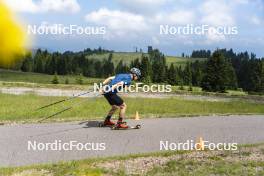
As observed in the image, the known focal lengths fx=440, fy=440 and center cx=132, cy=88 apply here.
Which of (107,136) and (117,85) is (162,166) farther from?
(117,85)

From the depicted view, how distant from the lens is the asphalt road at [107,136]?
1019 cm

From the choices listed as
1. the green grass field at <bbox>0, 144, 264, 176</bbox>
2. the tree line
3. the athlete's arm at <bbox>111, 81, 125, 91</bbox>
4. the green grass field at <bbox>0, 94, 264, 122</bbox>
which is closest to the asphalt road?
the green grass field at <bbox>0, 144, 264, 176</bbox>

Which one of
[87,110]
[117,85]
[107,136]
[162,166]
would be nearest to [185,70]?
[87,110]

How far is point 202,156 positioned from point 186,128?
214 inches

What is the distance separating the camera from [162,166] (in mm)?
9094

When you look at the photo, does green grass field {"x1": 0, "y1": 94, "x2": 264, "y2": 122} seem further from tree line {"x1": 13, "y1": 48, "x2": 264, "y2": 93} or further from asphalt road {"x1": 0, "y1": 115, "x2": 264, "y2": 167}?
tree line {"x1": 13, "y1": 48, "x2": 264, "y2": 93}

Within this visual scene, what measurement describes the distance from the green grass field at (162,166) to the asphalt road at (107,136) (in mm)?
788

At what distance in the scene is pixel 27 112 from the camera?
2009 centimetres

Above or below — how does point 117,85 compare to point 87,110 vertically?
above

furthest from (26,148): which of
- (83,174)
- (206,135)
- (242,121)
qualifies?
(242,121)

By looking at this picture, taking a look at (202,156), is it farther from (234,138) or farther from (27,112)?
(27,112)

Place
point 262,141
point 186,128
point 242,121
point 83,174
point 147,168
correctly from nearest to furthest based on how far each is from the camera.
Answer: point 83,174 → point 147,168 → point 262,141 → point 186,128 → point 242,121

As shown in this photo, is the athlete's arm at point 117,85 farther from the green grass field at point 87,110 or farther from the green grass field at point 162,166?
the green grass field at point 162,166

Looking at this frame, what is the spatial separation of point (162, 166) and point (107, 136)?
14.0ft
